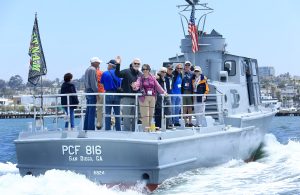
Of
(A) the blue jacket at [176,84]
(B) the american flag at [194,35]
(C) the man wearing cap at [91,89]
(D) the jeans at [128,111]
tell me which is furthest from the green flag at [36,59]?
(B) the american flag at [194,35]

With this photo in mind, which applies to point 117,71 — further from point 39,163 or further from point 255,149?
point 255,149

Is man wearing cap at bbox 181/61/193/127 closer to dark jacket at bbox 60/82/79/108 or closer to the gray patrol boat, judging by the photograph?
the gray patrol boat

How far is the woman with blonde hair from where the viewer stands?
1344 centimetres

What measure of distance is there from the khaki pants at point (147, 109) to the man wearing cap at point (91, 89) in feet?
3.37

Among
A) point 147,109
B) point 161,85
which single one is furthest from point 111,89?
point 161,85

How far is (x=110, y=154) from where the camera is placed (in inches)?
501

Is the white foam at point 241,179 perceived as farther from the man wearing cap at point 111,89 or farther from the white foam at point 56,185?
the man wearing cap at point 111,89

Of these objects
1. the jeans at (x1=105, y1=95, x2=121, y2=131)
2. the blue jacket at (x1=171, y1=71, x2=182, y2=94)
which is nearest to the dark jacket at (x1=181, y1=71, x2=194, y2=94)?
the blue jacket at (x1=171, y1=71, x2=182, y2=94)

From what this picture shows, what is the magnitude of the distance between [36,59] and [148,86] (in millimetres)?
2542

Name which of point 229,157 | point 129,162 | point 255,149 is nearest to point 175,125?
point 229,157

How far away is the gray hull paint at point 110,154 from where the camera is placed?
41.5 feet

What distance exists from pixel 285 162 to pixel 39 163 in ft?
24.9

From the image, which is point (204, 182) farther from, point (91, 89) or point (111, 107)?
point (91, 89)

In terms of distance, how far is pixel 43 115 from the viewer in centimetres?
1414
